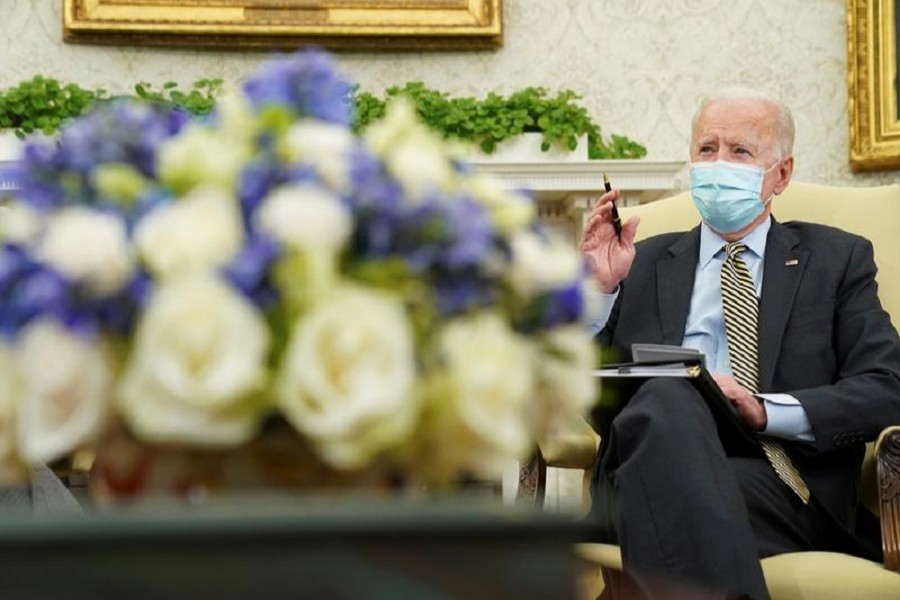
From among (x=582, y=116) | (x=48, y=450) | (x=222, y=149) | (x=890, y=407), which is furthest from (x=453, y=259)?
(x=582, y=116)

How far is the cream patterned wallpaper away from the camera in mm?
4875

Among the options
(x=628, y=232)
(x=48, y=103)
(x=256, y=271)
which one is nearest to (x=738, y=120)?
(x=628, y=232)

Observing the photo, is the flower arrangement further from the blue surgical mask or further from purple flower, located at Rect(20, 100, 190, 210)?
the blue surgical mask

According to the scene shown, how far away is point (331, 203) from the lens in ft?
3.43

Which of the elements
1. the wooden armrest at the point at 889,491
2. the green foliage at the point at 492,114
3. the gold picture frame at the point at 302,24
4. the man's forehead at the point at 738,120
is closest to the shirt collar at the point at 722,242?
the man's forehead at the point at 738,120

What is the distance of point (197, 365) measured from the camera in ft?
3.26

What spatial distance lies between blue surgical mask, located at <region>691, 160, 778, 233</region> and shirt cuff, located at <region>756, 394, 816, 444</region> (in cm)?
70

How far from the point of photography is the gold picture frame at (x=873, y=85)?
483cm

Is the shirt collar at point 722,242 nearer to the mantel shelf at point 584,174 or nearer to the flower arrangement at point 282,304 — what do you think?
the mantel shelf at point 584,174

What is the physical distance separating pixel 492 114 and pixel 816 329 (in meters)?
1.64

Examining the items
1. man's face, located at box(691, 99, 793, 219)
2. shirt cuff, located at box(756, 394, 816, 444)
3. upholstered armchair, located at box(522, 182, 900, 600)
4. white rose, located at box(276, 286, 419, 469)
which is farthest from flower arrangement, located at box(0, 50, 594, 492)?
man's face, located at box(691, 99, 793, 219)

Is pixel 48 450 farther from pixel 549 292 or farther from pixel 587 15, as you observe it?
pixel 587 15

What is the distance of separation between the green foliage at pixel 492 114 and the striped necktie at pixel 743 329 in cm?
118

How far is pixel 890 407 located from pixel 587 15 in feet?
7.22
